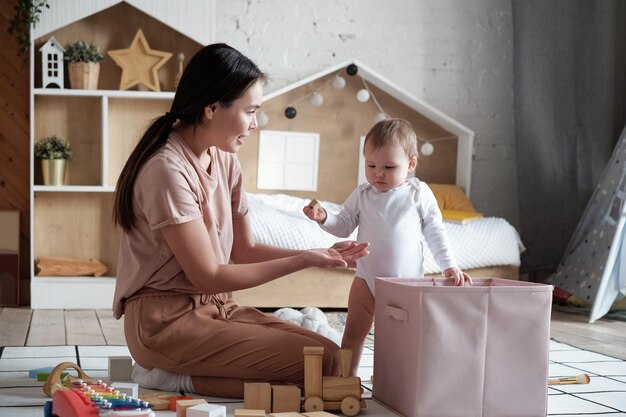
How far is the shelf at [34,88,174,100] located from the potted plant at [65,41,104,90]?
5 cm

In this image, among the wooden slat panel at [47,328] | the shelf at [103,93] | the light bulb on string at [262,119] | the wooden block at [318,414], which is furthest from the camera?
the light bulb on string at [262,119]

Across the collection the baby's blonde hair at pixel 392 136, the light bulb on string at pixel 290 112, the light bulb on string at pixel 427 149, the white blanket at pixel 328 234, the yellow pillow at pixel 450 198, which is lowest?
the white blanket at pixel 328 234

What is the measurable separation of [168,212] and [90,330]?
1.29 metres

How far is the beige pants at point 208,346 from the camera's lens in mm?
2092

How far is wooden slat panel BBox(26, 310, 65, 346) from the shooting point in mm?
2850

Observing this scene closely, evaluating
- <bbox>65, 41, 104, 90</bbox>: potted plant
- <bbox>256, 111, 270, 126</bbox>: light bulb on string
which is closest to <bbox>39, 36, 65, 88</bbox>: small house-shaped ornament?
<bbox>65, 41, 104, 90</bbox>: potted plant

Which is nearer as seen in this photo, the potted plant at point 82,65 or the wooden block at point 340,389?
the wooden block at point 340,389

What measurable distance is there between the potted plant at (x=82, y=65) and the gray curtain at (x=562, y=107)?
221 centimetres

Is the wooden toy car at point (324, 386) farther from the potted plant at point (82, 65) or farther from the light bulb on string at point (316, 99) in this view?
the light bulb on string at point (316, 99)

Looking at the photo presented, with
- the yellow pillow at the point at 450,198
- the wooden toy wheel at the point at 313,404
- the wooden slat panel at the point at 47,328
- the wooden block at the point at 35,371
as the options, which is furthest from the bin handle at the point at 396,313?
the yellow pillow at the point at 450,198

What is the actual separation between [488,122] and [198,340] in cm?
304

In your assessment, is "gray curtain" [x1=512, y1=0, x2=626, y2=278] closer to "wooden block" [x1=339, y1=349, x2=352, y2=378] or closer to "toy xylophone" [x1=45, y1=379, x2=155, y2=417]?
"wooden block" [x1=339, y1=349, x2=352, y2=378]

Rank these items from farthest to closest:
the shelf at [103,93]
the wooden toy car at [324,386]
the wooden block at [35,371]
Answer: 1. the shelf at [103,93]
2. the wooden block at [35,371]
3. the wooden toy car at [324,386]

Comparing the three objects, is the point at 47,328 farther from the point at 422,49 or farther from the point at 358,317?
the point at 422,49
